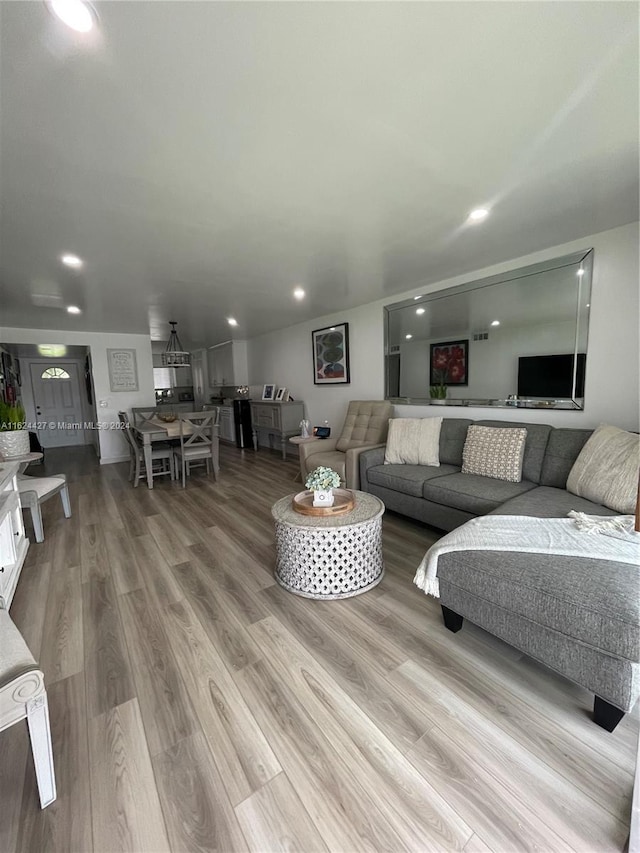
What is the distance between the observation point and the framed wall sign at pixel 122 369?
19.7 ft

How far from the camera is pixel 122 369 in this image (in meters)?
6.10

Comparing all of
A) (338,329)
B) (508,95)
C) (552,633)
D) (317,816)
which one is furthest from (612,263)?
(317,816)

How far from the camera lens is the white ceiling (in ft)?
3.33

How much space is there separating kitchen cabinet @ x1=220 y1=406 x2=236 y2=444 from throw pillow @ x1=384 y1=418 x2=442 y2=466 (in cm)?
449

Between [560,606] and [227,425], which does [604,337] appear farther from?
[227,425]

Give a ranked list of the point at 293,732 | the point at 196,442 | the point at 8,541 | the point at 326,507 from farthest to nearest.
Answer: the point at 196,442, the point at 326,507, the point at 8,541, the point at 293,732

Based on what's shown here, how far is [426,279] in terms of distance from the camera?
11.7ft

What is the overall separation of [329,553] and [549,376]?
2456 mm

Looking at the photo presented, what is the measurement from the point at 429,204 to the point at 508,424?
74.5 inches

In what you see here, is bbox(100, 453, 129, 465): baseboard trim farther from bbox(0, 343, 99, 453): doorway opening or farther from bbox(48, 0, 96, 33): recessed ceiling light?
bbox(48, 0, 96, 33): recessed ceiling light

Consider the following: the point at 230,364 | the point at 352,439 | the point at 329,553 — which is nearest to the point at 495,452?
the point at 329,553

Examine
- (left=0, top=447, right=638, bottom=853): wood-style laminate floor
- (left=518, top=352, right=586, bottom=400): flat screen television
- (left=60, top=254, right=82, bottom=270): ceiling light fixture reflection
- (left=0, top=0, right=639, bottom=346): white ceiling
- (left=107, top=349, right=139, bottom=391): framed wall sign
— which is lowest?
(left=0, top=447, right=638, bottom=853): wood-style laminate floor

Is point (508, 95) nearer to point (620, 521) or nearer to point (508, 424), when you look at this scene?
point (620, 521)

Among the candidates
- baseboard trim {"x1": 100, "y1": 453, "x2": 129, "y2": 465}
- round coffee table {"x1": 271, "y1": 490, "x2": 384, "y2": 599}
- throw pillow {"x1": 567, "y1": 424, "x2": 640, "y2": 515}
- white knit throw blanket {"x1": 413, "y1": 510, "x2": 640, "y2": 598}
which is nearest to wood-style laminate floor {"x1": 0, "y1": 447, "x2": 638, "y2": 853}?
round coffee table {"x1": 271, "y1": 490, "x2": 384, "y2": 599}
